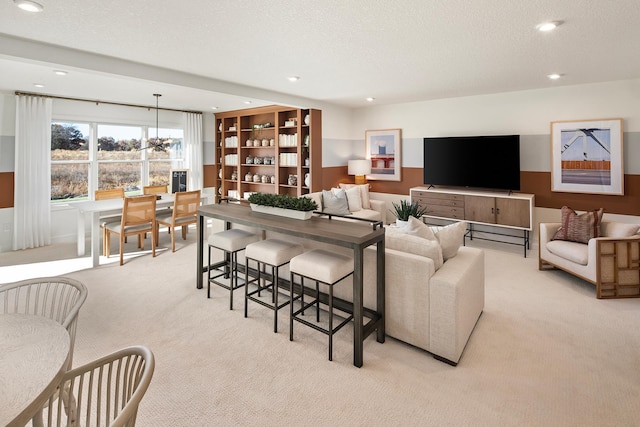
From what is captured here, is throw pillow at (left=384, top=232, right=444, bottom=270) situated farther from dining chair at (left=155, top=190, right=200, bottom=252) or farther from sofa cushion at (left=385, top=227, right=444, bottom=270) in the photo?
dining chair at (left=155, top=190, right=200, bottom=252)

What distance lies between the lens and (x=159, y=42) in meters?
3.01

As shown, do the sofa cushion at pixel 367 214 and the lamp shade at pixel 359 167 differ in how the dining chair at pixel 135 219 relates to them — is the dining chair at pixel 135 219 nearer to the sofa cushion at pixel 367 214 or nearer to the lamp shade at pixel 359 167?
the sofa cushion at pixel 367 214

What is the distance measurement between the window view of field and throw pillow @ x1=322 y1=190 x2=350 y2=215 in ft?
12.1

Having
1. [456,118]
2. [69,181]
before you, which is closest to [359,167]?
[456,118]

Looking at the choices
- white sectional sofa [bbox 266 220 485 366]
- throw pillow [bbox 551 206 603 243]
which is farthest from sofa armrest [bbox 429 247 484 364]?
throw pillow [bbox 551 206 603 243]

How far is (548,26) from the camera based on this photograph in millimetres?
2650

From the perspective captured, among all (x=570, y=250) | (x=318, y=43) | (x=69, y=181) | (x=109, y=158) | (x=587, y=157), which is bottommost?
(x=570, y=250)

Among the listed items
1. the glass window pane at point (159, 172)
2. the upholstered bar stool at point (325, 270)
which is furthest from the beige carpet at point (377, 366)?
the glass window pane at point (159, 172)

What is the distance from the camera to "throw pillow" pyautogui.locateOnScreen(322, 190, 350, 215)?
5477 mm

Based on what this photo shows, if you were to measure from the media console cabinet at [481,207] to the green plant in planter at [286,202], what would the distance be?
330cm

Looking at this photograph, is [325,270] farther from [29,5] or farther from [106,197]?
[106,197]

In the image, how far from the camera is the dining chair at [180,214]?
5184mm

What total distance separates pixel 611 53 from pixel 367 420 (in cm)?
407

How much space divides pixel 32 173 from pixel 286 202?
487 centimetres
